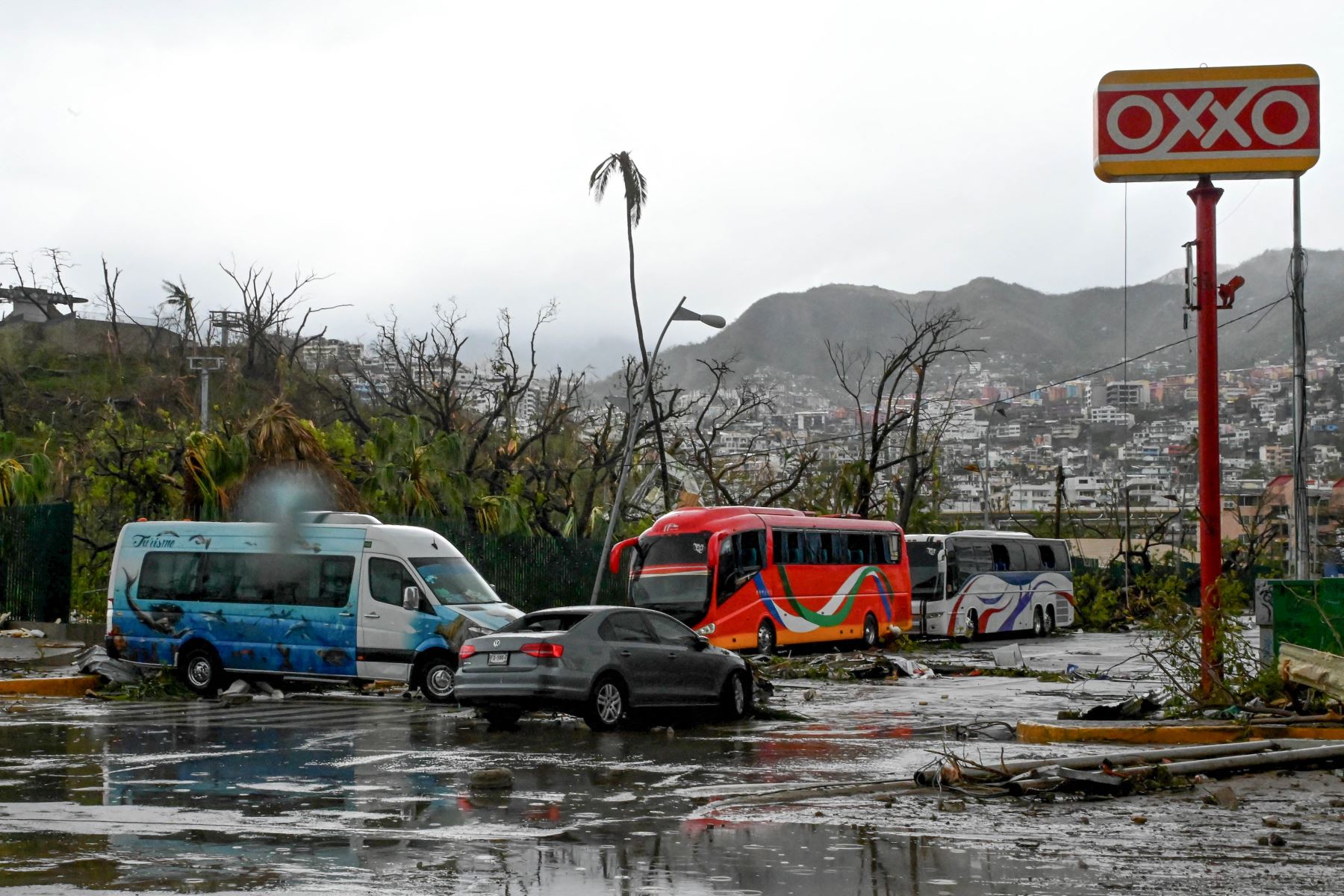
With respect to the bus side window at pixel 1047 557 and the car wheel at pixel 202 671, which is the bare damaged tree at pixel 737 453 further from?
the car wheel at pixel 202 671

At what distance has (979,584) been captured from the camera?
43.3 metres

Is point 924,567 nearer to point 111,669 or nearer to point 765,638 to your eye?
point 765,638

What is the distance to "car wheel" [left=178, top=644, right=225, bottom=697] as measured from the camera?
2234cm

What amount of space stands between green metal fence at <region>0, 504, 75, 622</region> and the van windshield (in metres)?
10.4

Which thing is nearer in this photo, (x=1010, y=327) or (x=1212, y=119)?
(x=1212, y=119)

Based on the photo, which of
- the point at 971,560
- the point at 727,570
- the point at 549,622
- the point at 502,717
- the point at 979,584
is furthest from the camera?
the point at 979,584

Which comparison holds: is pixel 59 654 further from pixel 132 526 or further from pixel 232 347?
pixel 232 347

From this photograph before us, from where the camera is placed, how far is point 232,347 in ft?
235

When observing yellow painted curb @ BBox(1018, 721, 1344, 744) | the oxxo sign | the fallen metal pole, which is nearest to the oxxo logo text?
the oxxo sign

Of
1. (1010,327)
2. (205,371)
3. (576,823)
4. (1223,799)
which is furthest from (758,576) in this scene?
(1010,327)

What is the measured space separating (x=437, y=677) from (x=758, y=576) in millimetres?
13304

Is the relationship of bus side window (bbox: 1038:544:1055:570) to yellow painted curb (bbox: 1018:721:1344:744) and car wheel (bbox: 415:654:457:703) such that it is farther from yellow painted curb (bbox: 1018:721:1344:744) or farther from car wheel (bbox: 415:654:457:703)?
yellow painted curb (bbox: 1018:721:1344:744)

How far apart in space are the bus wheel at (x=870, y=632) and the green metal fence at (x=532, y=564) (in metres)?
6.72

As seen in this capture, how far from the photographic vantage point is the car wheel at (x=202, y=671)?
22344 mm
